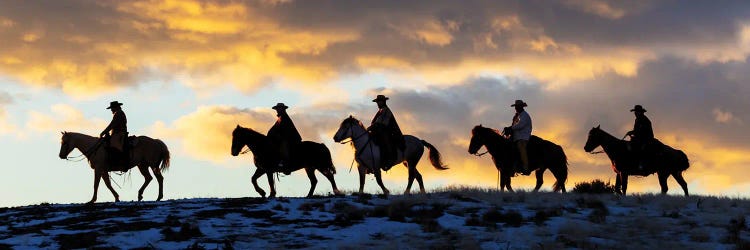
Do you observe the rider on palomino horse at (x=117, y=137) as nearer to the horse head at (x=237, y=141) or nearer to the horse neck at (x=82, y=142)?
the horse neck at (x=82, y=142)

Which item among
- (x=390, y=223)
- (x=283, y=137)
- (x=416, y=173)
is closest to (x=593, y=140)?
(x=416, y=173)

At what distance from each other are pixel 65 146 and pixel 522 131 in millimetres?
12202

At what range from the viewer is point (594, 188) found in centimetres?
3056

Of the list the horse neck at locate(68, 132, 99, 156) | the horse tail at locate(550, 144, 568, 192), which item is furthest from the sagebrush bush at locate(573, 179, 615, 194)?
the horse neck at locate(68, 132, 99, 156)

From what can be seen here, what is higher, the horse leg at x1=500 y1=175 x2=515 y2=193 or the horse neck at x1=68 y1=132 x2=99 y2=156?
the horse neck at x1=68 y1=132 x2=99 y2=156

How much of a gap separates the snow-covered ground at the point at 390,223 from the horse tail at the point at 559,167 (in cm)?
361

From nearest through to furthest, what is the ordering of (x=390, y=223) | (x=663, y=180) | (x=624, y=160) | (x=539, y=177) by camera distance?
1. (x=390, y=223)
2. (x=624, y=160)
3. (x=539, y=177)
4. (x=663, y=180)

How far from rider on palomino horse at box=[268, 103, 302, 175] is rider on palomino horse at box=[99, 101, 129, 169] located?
4.25 meters

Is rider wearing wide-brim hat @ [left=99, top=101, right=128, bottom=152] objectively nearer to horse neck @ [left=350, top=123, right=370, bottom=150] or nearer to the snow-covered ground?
the snow-covered ground

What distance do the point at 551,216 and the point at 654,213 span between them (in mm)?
2556

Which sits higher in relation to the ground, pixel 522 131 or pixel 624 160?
pixel 522 131

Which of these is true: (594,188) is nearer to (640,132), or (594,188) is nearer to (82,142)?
(640,132)

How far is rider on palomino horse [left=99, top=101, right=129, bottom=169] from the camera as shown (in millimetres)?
29766

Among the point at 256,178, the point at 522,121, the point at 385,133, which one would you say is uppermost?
the point at 522,121
